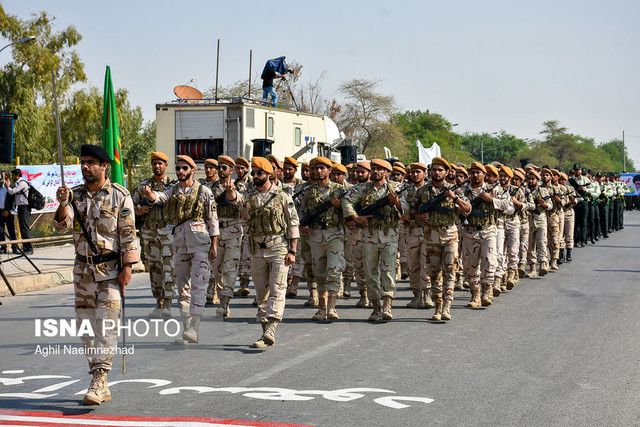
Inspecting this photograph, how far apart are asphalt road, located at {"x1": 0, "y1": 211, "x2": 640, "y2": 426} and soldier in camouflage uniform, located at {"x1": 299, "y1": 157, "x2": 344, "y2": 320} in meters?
0.36

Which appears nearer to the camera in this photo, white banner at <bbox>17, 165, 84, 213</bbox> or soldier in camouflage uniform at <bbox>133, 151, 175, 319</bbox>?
soldier in camouflage uniform at <bbox>133, 151, 175, 319</bbox>

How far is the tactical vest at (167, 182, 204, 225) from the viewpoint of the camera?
9.49 meters

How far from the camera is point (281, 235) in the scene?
9180 mm

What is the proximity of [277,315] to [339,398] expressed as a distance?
2.46m

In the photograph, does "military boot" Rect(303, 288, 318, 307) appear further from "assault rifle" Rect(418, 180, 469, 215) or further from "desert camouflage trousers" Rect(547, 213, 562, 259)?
"desert camouflage trousers" Rect(547, 213, 562, 259)

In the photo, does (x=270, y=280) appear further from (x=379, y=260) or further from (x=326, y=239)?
(x=379, y=260)

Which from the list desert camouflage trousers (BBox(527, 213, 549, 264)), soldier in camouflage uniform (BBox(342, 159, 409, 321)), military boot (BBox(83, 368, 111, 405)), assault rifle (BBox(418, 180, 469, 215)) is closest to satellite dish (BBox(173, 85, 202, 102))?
desert camouflage trousers (BBox(527, 213, 549, 264))

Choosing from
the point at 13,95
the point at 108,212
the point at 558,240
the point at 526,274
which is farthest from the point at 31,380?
the point at 13,95

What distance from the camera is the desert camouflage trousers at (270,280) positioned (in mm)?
8898

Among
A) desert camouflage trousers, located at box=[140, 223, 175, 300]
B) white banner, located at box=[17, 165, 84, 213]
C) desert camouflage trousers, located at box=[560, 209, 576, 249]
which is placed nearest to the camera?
desert camouflage trousers, located at box=[140, 223, 175, 300]

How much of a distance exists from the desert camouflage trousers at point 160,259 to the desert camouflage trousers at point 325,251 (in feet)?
6.24

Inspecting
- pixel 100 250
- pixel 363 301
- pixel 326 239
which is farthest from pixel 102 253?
pixel 363 301

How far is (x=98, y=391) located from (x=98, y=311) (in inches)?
25.2

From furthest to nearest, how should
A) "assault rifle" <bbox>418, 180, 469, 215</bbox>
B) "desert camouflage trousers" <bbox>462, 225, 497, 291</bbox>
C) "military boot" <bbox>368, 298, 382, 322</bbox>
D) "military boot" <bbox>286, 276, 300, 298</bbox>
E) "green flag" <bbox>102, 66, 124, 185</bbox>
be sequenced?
1. "military boot" <bbox>286, 276, 300, 298</bbox>
2. "green flag" <bbox>102, 66, 124, 185</bbox>
3. "desert camouflage trousers" <bbox>462, 225, 497, 291</bbox>
4. "assault rifle" <bbox>418, 180, 469, 215</bbox>
5. "military boot" <bbox>368, 298, 382, 322</bbox>
